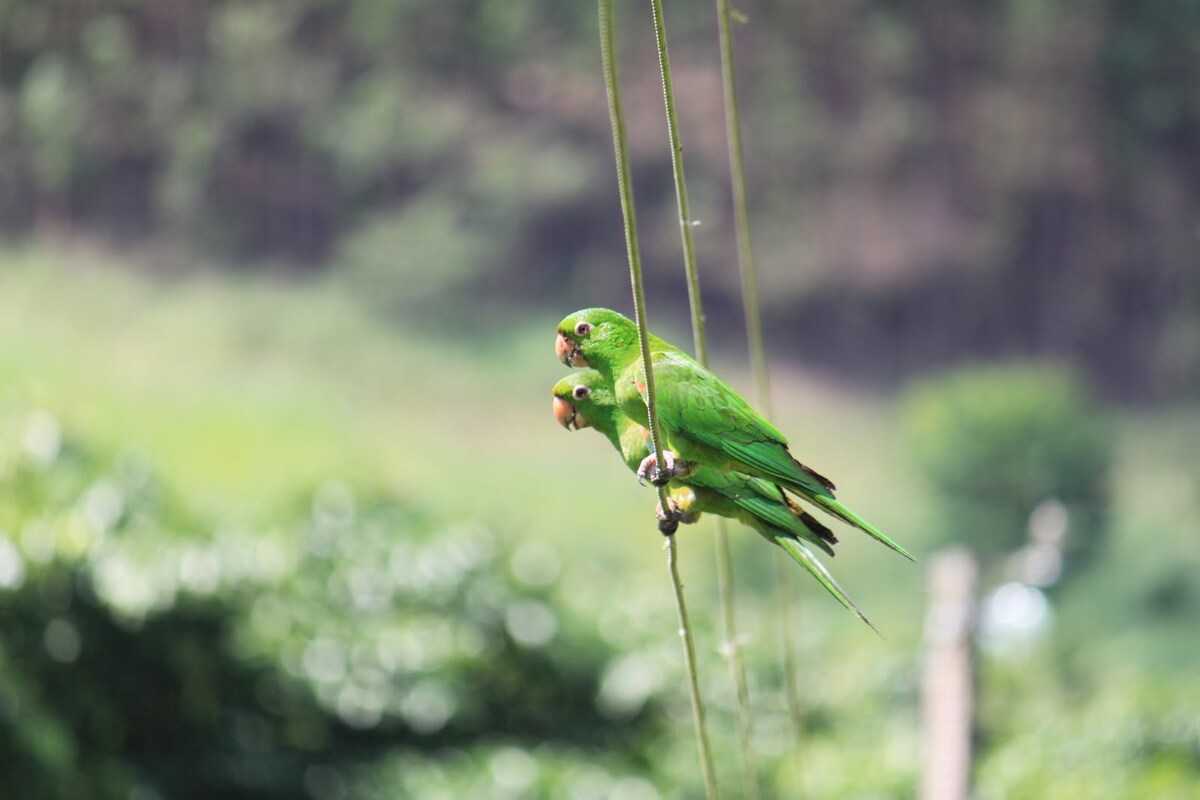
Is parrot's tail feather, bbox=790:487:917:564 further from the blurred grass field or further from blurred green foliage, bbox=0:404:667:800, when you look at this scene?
the blurred grass field

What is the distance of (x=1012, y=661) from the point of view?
11.5 feet

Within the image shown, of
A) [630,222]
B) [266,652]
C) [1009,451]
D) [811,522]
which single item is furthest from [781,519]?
[1009,451]

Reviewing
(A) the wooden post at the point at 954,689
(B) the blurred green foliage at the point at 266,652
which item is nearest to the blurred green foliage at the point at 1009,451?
(B) the blurred green foliage at the point at 266,652

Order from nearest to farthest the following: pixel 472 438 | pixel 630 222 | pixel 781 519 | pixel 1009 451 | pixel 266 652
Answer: pixel 630 222, pixel 781 519, pixel 266 652, pixel 1009 451, pixel 472 438

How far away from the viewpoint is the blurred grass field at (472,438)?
348cm

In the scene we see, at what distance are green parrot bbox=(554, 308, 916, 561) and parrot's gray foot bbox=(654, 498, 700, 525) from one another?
10 mm

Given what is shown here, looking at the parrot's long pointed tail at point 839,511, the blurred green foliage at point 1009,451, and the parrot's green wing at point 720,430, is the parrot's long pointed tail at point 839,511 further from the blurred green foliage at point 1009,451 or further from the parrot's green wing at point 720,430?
the blurred green foliage at point 1009,451

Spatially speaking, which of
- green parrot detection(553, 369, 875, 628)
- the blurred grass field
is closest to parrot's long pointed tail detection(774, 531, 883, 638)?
green parrot detection(553, 369, 875, 628)

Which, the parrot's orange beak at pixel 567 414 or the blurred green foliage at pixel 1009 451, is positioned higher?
the blurred green foliage at pixel 1009 451

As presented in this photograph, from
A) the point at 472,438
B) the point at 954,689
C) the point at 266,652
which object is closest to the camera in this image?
the point at 954,689

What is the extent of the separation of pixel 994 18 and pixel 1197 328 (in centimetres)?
110

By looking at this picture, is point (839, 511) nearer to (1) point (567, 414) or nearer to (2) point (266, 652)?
(1) point (567, 414)

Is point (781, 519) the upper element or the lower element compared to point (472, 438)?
lower

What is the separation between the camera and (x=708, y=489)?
0.40m
